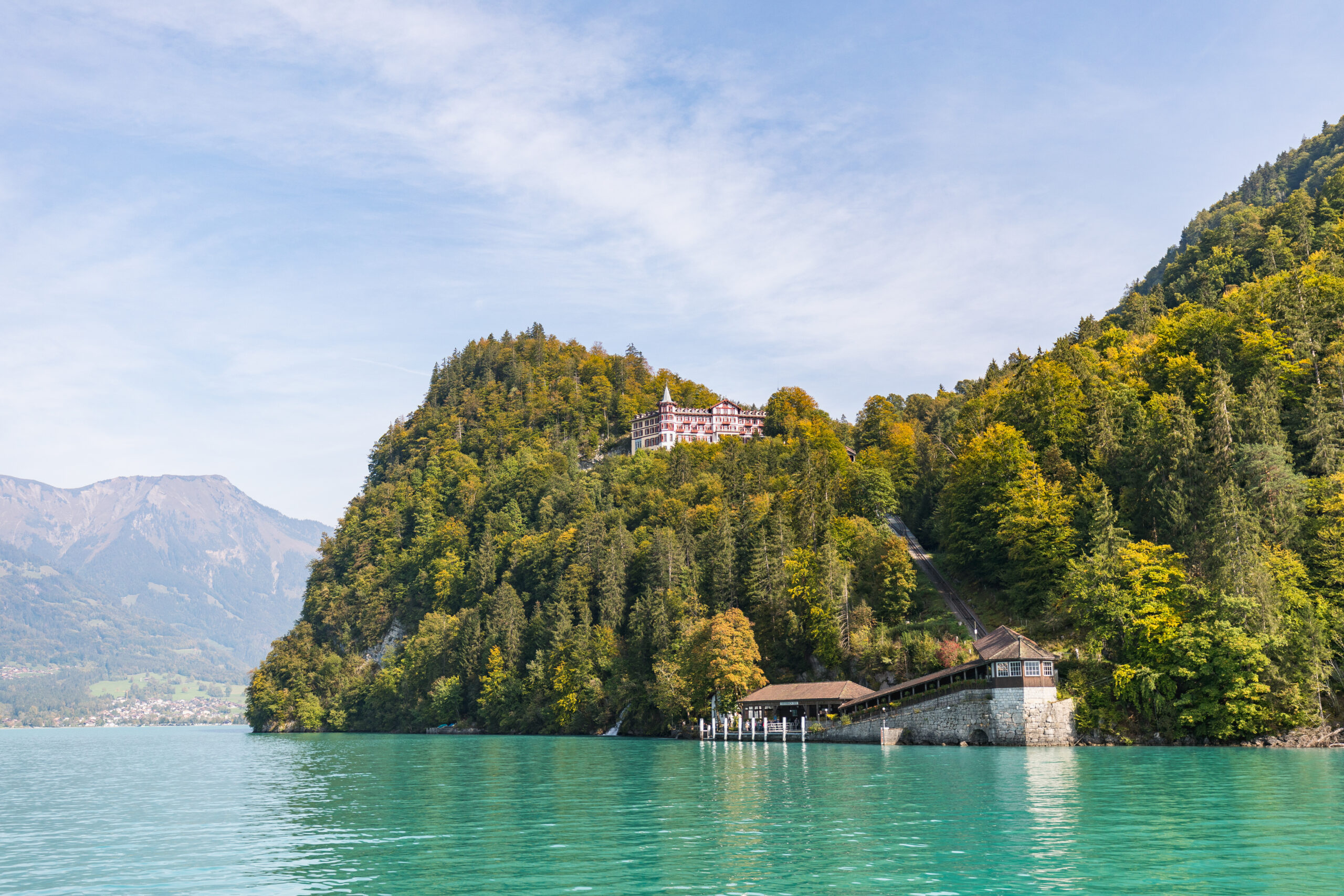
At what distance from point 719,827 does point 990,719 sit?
3824 cm

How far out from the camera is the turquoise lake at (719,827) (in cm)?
2083

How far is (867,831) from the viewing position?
26.5 metres

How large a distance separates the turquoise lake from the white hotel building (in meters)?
116

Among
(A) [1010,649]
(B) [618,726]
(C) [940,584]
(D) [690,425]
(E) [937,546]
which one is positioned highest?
(D) [690,425]

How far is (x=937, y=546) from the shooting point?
10206cm

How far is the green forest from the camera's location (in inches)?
2304

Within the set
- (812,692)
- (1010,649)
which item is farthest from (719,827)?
(812,692)

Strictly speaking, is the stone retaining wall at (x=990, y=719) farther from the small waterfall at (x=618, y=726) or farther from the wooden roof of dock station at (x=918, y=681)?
the small waterfall at (x=618, y=726)

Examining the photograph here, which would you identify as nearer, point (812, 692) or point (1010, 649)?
point (1010, 649)

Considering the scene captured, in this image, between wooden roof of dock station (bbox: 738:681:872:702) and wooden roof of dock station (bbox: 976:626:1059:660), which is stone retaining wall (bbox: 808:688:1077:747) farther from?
wooden roof of dock station (bbox: 738:681:872:702)

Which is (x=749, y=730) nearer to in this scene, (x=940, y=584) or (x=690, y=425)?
(x=940, y=584)

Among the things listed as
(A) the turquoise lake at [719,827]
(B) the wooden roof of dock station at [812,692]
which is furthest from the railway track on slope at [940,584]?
(A) the turquoise lake at [719,827]

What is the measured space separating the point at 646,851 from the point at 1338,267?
87475 millimetres

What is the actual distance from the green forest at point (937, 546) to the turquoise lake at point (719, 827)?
9.39m
